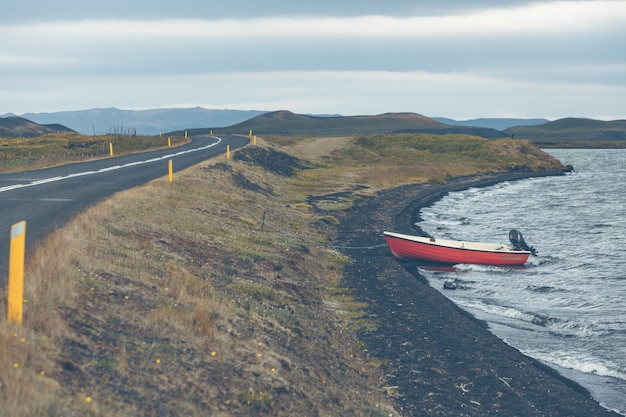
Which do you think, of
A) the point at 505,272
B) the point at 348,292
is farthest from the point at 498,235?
the point at 348,292

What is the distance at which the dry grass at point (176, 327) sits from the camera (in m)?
9.62

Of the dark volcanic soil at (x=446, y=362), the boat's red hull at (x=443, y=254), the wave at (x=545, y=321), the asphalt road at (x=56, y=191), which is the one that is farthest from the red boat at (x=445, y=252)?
the asphalt road at (x=56, y=191)

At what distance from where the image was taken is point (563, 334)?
2233cm

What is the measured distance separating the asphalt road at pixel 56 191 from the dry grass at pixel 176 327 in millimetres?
884

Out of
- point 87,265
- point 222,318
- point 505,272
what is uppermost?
point 87,265

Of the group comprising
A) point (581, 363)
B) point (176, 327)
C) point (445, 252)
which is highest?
point (176, 327)

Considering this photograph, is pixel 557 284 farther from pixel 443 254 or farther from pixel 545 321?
pixel 545 321

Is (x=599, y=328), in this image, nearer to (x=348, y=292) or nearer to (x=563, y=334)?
(x=563, y=334)

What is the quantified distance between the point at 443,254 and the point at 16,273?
25.5 m

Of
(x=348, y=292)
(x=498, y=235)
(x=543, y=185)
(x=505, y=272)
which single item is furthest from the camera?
(x=543, y=185)

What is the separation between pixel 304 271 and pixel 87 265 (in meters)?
11.3

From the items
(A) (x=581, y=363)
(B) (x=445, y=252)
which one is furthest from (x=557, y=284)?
(A) (x=581, y=363)

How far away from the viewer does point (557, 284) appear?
99.9ft

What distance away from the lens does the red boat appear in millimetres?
32781
